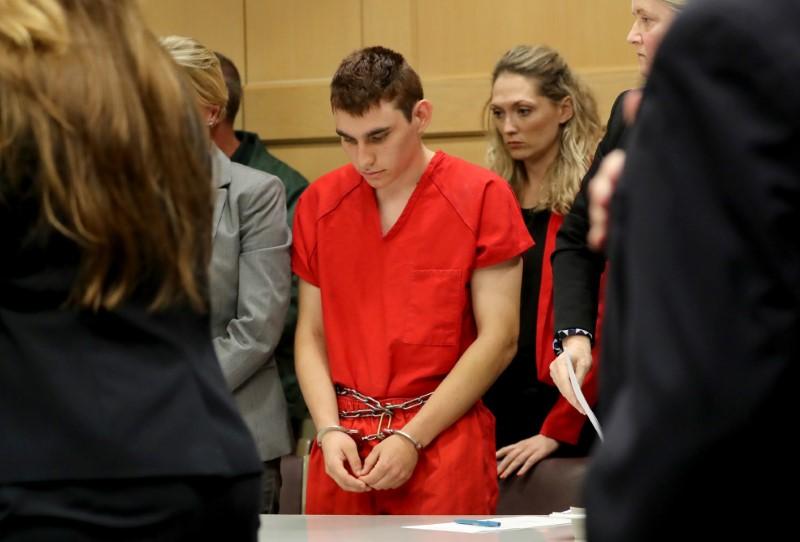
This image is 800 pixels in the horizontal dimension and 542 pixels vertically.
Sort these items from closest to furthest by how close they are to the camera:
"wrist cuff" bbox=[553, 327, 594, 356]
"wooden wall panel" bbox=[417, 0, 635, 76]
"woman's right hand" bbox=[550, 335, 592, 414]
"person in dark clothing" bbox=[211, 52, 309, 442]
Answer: "woman's right hand" bbox=[550, 335, 592, 414]
"wrist cuff" bbox=[553, 327, 594, 356]
"person in dark clothing" bbox=[211, 52, 309, 442]
"wooden wall panel" bbox=[417, 0, 635, 76]

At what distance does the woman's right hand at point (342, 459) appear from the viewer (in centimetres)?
269

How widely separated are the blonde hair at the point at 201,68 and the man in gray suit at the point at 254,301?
190 mm

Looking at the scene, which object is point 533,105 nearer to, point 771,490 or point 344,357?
point 344,357

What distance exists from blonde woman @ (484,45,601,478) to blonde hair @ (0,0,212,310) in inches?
70.1

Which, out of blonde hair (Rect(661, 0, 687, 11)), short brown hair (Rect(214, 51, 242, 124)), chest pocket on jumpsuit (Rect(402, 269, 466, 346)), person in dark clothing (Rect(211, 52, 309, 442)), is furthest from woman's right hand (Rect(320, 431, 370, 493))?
short brown hair (Rect(214, 51, 242, 124))

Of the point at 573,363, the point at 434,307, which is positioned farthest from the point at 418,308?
the point at 573,363

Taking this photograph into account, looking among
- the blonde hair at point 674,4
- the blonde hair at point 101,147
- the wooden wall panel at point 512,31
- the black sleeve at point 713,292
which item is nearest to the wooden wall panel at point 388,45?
the wooden wall panel at point 512,31

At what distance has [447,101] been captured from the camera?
4.06 metres

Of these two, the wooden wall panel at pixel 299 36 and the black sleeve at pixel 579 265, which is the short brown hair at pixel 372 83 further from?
the wooden wall panel at pixel 299 36

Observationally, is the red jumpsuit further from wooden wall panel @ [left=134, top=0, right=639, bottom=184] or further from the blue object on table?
wooden wall panel @ [left=134, top=0, right=639, bottom=184]

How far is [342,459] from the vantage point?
272 cm

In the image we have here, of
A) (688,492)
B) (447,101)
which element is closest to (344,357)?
(447,101)

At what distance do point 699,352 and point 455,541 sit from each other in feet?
4.49

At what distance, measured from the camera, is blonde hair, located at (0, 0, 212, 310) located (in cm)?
118
